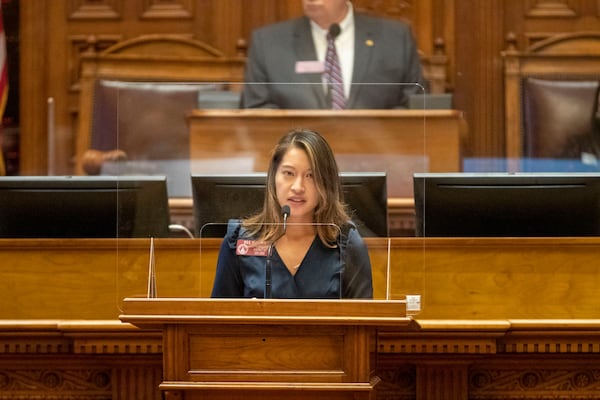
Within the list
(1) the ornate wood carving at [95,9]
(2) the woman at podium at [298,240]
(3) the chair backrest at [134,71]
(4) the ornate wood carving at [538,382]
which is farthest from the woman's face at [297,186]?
(1) the ornate wood carving at [95,9]

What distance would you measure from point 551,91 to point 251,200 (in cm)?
313

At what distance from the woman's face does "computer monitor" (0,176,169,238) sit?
40 cm

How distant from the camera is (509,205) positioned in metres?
2.63

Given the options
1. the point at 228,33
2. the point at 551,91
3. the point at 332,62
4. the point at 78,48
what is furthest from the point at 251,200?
the point at 78,48

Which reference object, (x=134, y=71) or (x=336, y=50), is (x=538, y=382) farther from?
(x=134, y=71)

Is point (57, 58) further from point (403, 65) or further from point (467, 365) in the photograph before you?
point (467, 365)

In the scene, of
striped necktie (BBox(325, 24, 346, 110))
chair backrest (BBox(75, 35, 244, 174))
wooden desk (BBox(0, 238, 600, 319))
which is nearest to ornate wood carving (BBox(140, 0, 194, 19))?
chair backrest (BBox(75, 35, 244, 174))

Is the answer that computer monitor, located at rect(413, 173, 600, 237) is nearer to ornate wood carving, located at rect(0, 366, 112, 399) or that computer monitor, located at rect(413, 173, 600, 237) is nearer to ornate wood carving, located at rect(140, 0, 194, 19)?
ornate wood carving, located at rect(0, 366, 112, 399)

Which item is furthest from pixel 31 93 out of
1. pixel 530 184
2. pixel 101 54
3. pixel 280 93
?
pixel 530 184

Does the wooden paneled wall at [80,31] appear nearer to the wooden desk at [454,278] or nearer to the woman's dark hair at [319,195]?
the wooden desk at [454,278]

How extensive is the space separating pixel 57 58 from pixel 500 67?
7.14 feet

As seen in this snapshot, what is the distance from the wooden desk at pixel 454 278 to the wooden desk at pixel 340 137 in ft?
0.64

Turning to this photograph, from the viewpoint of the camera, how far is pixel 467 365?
2.41 meters

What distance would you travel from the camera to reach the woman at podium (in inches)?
84.8
